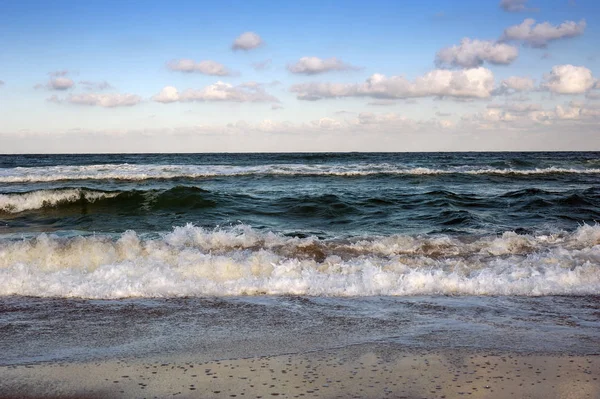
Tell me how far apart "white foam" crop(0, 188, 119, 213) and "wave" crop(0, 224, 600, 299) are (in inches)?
300

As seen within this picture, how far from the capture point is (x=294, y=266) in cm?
694

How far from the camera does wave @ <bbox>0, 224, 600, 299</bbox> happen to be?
6145 millimetres

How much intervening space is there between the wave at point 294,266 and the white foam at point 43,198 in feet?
25.0

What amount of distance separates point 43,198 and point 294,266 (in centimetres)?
1113

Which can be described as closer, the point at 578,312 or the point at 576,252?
the point at 578,312

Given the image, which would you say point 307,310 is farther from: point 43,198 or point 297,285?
point 43,198

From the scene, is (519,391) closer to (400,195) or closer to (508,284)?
(508,284)

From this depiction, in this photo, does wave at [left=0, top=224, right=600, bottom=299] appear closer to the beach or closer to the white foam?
the beach

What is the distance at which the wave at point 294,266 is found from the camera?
614 centimetres

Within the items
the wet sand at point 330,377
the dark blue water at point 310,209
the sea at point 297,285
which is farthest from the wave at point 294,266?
the wet sand at point 330,377

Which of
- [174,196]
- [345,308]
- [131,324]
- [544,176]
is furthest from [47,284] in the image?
[544,176]

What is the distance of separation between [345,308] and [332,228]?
6283mm

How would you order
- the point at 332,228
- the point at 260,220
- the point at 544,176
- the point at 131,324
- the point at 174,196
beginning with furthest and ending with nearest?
the point at 544,176 → the point at 174,196 → the point at 260,220 → the point at 332,228 → the point at 131,324

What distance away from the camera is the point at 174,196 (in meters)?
15.8
